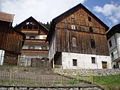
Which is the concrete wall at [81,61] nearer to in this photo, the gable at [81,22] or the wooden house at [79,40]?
the wooden house at [79,40]

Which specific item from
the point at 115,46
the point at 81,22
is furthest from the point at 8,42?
the point at 115,46

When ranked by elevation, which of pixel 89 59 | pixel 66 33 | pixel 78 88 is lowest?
pixel 78 88

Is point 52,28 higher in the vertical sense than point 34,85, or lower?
higher

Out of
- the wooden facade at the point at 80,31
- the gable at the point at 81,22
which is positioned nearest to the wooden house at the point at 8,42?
the wooden facade at the point at 80,31

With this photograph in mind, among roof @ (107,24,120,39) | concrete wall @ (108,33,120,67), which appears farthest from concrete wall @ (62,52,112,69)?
roof @ (107,24,120,39)

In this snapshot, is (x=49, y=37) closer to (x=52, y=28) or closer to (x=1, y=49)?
(x=52, y=28)

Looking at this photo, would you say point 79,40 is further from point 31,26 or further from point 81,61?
point 31,26

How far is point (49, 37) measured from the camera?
3822 centimetres

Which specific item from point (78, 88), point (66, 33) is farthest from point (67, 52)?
point (78, 88)

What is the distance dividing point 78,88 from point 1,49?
55.1 feet

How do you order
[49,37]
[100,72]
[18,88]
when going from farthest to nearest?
[49,37]
[100,72]
[18,88]

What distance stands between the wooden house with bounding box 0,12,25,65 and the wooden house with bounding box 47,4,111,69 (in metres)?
6.54

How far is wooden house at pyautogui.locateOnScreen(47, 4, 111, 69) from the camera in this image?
28.8 meters

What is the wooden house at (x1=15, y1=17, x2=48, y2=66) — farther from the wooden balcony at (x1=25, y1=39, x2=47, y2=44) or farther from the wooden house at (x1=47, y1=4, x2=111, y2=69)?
the wooden house at (x1=47, y1=4, x2=111, y2=69)
